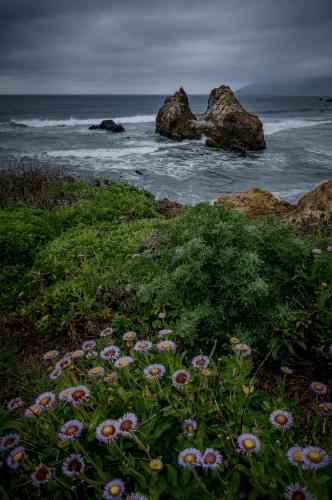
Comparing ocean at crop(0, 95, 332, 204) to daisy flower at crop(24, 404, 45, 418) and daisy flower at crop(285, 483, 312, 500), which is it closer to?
daisy flower at crop(24, 404, 45, 418)

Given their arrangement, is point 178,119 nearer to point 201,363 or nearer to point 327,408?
point 201,363

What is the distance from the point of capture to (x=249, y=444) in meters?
1.53

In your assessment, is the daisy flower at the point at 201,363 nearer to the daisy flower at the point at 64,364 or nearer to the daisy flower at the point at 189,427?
the daisy flower at the point at 189,427

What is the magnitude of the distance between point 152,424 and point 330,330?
1855 mm

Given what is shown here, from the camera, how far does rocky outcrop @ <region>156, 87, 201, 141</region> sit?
31.7 meters

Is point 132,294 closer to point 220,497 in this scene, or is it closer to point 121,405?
point 121,405

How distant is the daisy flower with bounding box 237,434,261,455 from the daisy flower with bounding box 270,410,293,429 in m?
0.15

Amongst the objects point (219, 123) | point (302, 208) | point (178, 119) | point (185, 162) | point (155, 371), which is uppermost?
point (178, 119)

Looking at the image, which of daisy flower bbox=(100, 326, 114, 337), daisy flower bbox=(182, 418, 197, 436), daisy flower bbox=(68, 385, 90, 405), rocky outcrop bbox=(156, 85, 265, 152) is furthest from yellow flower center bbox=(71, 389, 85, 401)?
rocky outcrop bbox=(156, 85, 265, 152)

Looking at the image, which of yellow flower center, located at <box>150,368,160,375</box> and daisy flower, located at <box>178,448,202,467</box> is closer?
daisy flower, located at <box>178,448,202,467</box>

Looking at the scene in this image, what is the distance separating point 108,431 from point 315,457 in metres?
0.92

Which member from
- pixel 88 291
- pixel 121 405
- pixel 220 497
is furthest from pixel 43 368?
pixel 220 497

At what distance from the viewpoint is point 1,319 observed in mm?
4379

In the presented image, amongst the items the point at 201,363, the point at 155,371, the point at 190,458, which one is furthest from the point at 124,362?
the point at 190,458
